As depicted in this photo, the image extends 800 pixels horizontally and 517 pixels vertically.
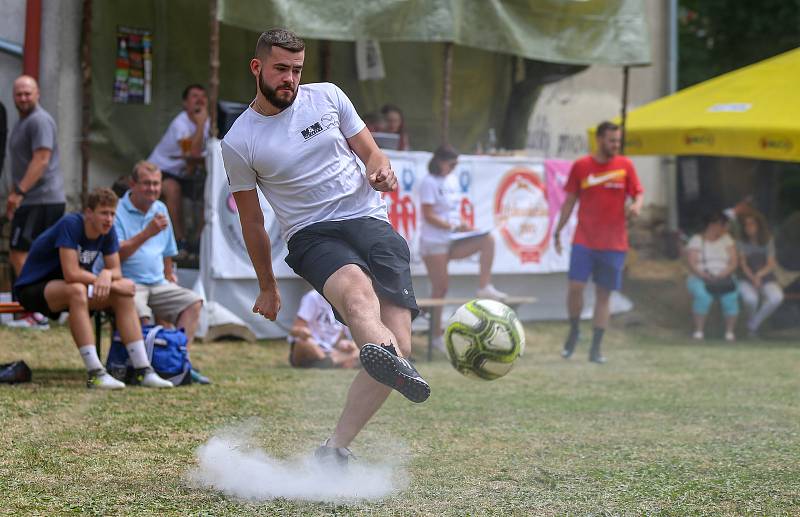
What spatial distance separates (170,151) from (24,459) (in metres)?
6.81

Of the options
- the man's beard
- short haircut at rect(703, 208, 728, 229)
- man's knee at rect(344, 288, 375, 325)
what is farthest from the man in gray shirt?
short haircut at rect(703, 208, 728, 229)

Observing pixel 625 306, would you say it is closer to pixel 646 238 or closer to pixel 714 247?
pixel 714 247

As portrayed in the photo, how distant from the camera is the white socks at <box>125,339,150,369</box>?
27.9 feet

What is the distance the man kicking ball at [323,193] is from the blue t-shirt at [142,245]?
3840mm

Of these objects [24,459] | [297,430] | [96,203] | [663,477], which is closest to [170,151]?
[96,203]

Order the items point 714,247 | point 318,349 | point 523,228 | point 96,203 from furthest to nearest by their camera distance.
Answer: point 714,247 → point 523,228 → point 318,349 → point 96,203

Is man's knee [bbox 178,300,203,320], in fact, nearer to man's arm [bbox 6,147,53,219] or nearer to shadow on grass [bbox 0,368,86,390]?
shadow on grass [bbox 0,368,86,390]

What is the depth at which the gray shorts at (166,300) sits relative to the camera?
30.7 feet

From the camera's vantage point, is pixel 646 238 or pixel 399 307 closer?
pixel 399 307

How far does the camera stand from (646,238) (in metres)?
18.7

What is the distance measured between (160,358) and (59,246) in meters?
1.10

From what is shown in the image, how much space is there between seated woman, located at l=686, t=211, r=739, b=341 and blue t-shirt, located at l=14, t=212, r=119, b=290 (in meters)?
8.55

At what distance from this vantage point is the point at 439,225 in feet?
40.9

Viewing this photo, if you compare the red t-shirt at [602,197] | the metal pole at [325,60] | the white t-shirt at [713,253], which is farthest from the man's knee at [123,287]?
the white t-shirt at [713,253]
